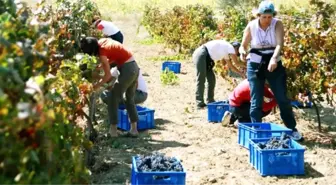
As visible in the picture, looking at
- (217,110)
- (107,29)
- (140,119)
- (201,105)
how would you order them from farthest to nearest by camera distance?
1. (201,105)
2. (107,29)
3. (217,110)
4. (140,119)

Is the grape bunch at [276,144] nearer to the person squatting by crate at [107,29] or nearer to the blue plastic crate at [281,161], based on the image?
the blue plastic crate at [281,161]

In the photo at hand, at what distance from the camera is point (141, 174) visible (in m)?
4.77

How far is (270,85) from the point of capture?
22.2ft

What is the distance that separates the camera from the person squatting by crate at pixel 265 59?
6.43 m

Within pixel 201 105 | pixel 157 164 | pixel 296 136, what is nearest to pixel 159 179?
pixel 157 164

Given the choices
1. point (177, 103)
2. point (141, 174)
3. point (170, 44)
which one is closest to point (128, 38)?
point (170, 44)

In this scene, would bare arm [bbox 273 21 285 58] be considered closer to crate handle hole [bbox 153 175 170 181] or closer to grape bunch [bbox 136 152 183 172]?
grape bunch [bbox 136 152 183 172]

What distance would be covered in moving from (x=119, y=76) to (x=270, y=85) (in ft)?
5.82

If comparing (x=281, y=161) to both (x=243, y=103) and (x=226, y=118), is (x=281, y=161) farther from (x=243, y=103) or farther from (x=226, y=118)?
(x=226, y=118)

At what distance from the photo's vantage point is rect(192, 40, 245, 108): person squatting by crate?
8805 mm

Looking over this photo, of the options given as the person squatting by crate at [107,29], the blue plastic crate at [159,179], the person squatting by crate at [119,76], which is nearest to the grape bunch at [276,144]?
the blue plastic crate at [159,179]

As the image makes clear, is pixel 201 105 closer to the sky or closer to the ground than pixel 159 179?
closer to the ground

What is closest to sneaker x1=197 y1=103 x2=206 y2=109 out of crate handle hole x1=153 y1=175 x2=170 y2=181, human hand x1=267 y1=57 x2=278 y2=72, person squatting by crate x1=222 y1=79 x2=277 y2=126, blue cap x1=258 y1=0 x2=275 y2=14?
person squatting by crate x1=222 y1=79 x2=277 y2=126

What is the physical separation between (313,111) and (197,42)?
7636 millimetres
